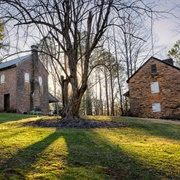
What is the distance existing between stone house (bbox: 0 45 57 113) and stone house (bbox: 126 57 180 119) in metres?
10.4

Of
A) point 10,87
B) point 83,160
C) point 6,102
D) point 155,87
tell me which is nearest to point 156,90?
point 155,87

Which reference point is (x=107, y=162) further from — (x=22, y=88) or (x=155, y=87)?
(x=22, y=88)

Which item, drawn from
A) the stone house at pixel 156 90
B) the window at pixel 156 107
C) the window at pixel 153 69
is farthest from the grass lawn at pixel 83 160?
the window at pixel 153 69

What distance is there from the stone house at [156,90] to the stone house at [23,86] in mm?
10430

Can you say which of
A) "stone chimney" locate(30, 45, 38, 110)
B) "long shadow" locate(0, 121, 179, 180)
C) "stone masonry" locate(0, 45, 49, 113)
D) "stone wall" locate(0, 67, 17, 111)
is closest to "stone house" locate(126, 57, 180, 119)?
"stone masonry" locate(0, 45, 49, 113)

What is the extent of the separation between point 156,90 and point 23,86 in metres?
13.9

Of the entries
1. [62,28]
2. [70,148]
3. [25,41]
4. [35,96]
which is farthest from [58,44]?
[35,96]

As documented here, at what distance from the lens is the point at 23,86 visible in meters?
24.4

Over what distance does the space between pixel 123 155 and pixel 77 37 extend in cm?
682

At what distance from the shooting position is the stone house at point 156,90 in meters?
21.7

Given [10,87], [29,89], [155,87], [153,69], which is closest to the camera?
[155,87]

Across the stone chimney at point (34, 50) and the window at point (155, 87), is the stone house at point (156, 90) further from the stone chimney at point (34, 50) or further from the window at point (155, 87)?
the stone chimney at point (34, 50)

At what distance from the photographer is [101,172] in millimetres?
3801

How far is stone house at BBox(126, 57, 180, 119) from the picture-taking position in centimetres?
2167
